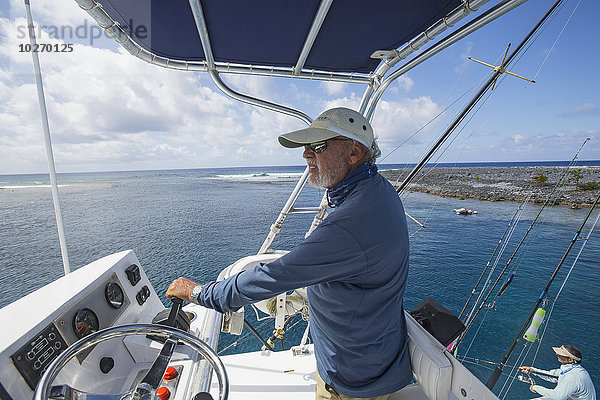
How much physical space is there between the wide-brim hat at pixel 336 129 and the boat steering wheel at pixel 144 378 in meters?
0.81

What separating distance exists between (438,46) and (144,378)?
2090mm

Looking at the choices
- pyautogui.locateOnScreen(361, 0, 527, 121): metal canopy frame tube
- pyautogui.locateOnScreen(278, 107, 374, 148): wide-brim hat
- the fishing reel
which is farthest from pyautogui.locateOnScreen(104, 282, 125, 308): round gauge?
the fishing reel

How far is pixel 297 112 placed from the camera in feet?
7.78

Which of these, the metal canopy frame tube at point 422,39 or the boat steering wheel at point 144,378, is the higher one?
the metal canopy frame tube at point 422,39

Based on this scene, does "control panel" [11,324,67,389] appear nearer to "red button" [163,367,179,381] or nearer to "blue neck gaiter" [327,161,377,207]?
"red button" [163,367,179,381]

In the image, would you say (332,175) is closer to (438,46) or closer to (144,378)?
(144,378)

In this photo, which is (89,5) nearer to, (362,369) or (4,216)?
(362,369)

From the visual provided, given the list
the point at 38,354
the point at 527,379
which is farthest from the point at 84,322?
the point at 527,379

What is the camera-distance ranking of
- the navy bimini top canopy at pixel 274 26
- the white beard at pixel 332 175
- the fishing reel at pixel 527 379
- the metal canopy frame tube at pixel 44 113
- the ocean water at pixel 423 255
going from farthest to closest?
the ocean water at pixel 423 255 < the fishing reel at pixel 527 379 < the metal canopy frame tube at pixel 44 113 < the navy bimini top canopy at pixel 274 26 < the white beard at pixel 332 175

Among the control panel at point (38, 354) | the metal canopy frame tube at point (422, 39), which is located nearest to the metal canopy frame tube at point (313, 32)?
the metal canopy frame tube at point (422, 39)

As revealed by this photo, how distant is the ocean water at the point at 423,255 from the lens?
264 inches

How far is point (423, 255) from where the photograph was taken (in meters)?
11.9

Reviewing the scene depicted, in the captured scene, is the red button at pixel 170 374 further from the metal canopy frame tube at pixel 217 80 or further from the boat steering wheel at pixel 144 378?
the metal canopy frame tube at pixel 217 80

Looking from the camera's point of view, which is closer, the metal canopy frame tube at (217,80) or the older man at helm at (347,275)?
the older man at helm at (347,275)
